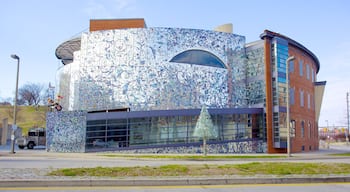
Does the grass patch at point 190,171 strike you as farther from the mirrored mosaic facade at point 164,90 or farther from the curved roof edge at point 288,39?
the curved roof edge at point 288,39

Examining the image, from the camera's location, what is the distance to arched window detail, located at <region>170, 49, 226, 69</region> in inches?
1513

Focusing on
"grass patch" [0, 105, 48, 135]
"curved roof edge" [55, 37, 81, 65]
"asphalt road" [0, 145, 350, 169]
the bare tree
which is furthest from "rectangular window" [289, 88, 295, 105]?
the bare tree

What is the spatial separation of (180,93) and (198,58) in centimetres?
479

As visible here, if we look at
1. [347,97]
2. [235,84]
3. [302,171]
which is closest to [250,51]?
[235,84]

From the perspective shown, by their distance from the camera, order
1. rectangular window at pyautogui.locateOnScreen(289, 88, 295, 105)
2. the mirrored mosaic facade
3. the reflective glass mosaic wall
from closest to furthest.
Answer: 1. the mirrored mosaic facade
2. the reflective glass mosaic wall
3. rectangular window at pyautogui.locateOnScreen(289, 88, 295, 105)

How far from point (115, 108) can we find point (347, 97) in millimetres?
62981

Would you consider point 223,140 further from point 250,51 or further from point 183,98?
point 250,51

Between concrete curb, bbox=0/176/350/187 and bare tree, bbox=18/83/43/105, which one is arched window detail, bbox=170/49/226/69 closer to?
concrete curb, bbox=0/176/350/187

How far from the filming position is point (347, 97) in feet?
260

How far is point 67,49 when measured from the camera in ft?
172

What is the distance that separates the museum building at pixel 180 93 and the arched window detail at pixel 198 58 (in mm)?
115

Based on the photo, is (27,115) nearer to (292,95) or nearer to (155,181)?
(292,95)

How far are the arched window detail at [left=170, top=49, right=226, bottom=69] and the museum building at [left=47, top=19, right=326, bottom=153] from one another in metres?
0.12

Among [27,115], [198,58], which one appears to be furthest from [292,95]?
[27,115]
